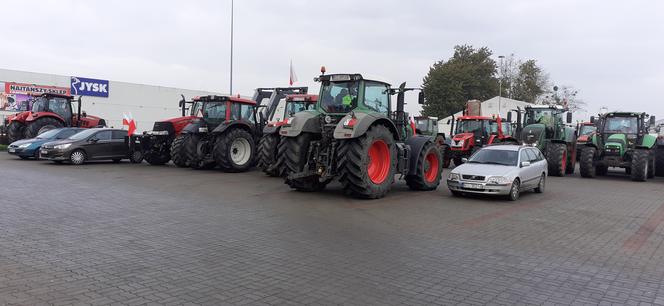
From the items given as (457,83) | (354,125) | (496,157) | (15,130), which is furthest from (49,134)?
(457,83)

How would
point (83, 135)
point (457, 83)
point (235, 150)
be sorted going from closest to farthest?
point (235, 150), point (83, 135), point (457, 83)

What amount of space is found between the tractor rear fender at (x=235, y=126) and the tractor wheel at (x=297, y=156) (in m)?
4.93

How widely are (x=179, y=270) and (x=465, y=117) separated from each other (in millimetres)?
18567

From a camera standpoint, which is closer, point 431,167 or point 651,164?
point 431,167

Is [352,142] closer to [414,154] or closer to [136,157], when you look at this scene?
[414,154]

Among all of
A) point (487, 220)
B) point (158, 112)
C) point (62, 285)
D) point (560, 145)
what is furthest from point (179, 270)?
point (158, 112)

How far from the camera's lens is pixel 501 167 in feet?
40.3

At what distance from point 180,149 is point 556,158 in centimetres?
1412

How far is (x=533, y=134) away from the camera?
20344 millimetres

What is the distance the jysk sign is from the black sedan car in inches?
744

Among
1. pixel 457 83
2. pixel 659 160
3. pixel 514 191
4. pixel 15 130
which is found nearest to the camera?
pixel 514 191

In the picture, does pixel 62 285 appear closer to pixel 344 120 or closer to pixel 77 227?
pixel 77 227

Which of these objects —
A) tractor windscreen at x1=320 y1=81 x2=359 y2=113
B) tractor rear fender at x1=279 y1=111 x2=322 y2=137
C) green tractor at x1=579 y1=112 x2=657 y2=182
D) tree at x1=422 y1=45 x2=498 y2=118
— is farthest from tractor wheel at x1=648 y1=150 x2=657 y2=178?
tree at x1=422 y1=45 x2=498 y2=118

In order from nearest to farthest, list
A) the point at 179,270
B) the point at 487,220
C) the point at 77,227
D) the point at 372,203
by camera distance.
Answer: the point at 179,270 < the point at 77,227 < the point at 487,220 < the point at 372,203
